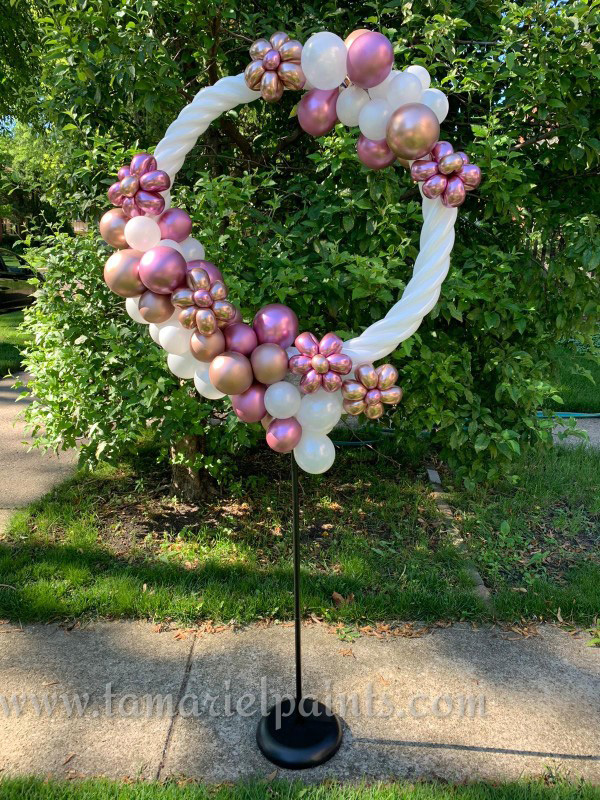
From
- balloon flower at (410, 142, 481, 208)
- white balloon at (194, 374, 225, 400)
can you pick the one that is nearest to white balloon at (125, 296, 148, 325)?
white balloon at (194, 374, 225, 400)

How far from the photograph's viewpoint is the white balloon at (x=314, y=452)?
203 centimetres

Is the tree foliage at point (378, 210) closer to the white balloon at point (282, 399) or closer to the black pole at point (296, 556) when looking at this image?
the black pole at point (296, 556)

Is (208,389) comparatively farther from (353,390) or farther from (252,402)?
(353,390)

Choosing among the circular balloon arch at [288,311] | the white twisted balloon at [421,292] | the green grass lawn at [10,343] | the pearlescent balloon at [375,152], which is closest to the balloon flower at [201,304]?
the circular balloon arch at [288,311]

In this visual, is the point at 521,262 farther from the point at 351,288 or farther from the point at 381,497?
the point at 381,497

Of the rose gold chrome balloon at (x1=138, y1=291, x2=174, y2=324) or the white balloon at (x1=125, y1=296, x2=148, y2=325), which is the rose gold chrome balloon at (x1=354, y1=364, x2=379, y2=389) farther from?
the white balloon at (x1=125, y1=296, x2=148, y2=325)

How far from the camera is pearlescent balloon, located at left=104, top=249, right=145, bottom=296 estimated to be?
6.71ft

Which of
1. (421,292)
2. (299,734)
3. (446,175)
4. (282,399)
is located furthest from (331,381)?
(299,734)

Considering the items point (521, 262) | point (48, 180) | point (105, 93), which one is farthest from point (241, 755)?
point (48, 180)

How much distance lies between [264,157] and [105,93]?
1.11m

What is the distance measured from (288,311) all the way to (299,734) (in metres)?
1.60

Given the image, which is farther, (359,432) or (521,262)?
(359,432)

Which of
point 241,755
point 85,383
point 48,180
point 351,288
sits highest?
point 48,180

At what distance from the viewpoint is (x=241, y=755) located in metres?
2.43
